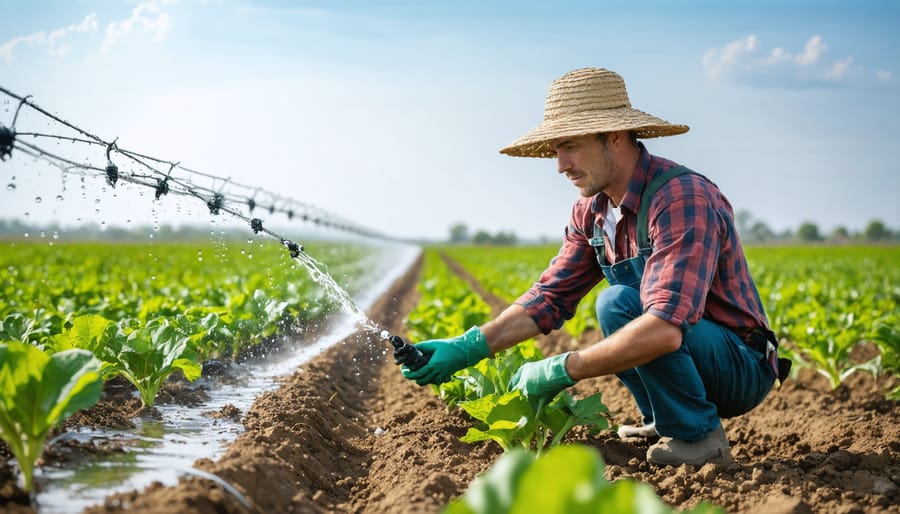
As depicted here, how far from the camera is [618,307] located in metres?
3.26

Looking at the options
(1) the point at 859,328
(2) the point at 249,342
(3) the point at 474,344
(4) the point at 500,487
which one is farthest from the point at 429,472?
(1) the point at 859,328

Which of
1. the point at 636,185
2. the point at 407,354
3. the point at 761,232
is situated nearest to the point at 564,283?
the point at 636,185

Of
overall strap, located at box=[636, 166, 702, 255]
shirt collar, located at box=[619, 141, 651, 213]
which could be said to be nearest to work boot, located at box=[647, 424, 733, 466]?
overall strap, located at box=[636, 166, 702, 255]

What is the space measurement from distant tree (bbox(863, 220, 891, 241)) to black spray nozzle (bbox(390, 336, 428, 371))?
11811 cm

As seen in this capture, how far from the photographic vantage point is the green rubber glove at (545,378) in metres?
2.94

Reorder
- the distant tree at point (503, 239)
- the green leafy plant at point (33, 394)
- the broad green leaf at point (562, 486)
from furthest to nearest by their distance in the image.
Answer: the distant tree at point (503, 239)
the green leafy plant at point (33, 394)
the broad green leaf at point (562, 486)

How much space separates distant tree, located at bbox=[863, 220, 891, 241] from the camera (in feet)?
349

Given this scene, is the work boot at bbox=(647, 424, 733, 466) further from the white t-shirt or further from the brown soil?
the white t-shirt

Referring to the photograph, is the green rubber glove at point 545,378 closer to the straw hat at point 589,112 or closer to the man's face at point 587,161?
the man's face at point 587,161

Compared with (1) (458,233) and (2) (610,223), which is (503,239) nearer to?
(1) (458,233)

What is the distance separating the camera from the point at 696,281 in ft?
9.26

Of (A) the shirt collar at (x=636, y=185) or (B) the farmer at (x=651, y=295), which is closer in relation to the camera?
(B) the farmer at (x=651, y=295)

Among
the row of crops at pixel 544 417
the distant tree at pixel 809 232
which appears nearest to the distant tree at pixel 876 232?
the distant tree at pixel 809 232

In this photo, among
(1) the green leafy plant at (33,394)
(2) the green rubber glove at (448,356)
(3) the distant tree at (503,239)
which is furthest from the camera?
(3) the distant tree at (503,239)
